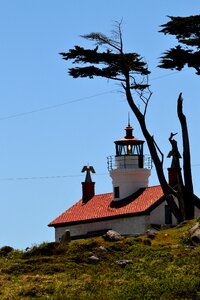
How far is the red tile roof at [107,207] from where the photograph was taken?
74.2 metres

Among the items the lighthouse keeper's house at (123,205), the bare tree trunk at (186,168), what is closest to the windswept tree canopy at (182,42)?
the bare tree trunk at (186,168)

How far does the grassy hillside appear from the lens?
30.4m

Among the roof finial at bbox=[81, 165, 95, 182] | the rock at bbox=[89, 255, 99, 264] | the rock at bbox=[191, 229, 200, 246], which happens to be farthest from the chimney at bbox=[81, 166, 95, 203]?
the rock at bbox=[89, 255, 99, 264]

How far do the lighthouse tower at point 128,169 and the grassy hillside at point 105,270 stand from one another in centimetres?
3813

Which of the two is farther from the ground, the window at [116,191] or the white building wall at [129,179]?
the white building wall at [129,179]

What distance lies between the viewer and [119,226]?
73.9 metres

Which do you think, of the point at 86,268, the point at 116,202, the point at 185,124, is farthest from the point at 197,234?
the point at 116,202

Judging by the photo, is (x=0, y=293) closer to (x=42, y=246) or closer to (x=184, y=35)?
(x=42, y=246)

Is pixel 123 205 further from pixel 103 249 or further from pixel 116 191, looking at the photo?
pixel 103 249

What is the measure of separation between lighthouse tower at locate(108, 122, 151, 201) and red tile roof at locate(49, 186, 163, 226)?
0.89 m

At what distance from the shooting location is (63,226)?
77812 mm

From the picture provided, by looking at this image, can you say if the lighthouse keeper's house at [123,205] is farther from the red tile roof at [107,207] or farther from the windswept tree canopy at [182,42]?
the windswept tree canopy at [182,42]

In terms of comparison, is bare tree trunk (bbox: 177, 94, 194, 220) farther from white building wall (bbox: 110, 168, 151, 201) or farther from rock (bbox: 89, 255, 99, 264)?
white building wall (bbox: 110, 168, 151, 201)

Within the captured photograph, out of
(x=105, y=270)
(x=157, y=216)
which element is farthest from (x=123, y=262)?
(x=157, y=216)
